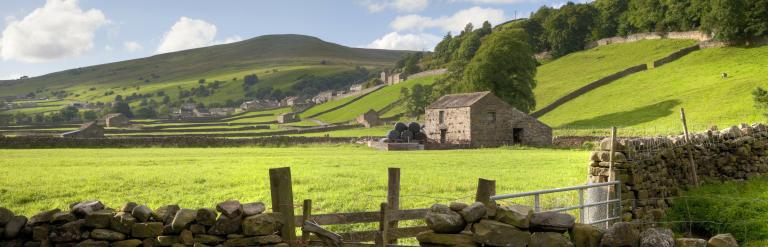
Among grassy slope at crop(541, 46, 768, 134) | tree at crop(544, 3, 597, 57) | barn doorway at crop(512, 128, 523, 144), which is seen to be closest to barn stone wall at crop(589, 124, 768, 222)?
grassy slope at crop(541, 46, 768, 134)

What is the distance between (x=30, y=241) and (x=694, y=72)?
75293 millimetres

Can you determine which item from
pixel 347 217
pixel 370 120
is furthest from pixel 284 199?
pixel 370 120

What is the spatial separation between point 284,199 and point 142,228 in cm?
184

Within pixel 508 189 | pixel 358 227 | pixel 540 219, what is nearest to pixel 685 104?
pixel 508 189

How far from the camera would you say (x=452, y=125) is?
Answer: 190 feet

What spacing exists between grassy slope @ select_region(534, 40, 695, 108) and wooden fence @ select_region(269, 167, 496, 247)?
67879 millimetres

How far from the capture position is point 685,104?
188 ft

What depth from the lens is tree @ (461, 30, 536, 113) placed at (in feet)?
222

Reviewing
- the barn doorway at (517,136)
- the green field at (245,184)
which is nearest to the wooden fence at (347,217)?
the green field at (245,184)

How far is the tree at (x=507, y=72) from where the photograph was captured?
6762 centimetres

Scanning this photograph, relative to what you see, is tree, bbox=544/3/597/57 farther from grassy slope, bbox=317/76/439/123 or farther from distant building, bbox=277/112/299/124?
distant building, bbox=277/112/299/124

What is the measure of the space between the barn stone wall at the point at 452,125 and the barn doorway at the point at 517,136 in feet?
15.6

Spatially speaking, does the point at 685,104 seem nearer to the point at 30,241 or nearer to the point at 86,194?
the point at 86,194

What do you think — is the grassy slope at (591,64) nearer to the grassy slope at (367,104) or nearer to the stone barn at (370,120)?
the stone barn at (370,120)
